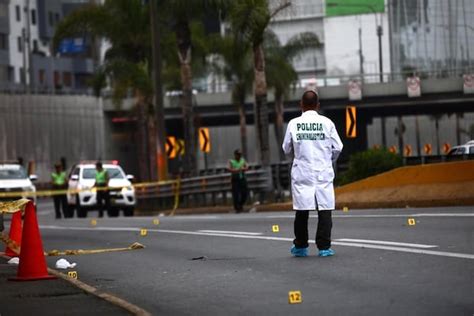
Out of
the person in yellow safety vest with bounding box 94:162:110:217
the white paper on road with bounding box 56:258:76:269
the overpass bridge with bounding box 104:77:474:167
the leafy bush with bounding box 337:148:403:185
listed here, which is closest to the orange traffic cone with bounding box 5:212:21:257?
the white paper on road with bounding box 56:258:76:269

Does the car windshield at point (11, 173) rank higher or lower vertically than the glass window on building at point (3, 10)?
lower

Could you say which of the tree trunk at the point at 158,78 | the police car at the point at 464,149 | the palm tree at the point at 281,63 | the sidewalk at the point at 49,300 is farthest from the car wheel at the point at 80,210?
the sidewalk at the point at 49,300

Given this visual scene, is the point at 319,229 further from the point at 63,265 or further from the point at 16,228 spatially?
the point at 16,228

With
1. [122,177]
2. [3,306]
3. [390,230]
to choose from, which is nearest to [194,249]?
[390,230]

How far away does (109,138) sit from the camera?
3199 inches

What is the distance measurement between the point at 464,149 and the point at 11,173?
20.4m

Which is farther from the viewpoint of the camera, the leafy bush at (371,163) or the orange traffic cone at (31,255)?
the leafy bush at (371,163)

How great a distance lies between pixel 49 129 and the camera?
77.3 meters

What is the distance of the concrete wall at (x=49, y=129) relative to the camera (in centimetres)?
7331

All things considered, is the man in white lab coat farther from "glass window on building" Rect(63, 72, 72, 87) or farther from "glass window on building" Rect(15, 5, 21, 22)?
"glass window on building" Rect(63, 72, 72, 87)

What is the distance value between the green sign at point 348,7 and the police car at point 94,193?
3113 centimetres

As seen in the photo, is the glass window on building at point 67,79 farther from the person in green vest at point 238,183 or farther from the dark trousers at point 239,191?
the dark trousers at point 239,191

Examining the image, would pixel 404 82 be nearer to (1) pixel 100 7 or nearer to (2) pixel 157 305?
(1) pixel 100 7

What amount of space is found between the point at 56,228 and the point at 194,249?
1114cm
